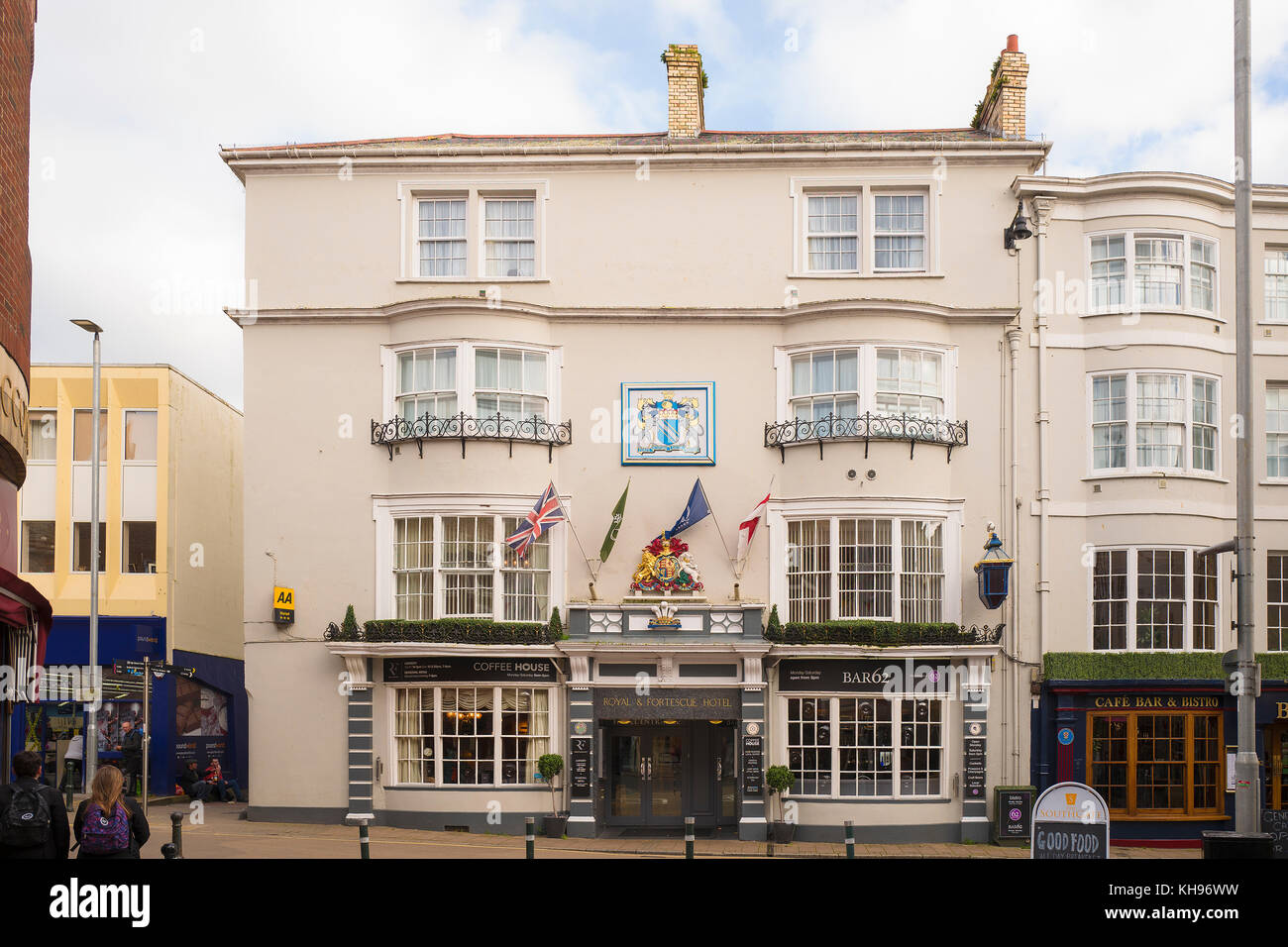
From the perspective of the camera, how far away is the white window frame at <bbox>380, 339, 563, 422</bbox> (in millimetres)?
23125

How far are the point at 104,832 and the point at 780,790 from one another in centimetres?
1495

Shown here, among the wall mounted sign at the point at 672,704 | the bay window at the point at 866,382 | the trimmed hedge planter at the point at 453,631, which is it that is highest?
the bay window at the point at 866,382

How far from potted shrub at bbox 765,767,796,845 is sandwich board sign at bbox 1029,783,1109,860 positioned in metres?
9.16

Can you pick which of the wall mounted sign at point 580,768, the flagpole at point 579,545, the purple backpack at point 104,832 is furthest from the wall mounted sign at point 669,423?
the purple backpack at point 104,832

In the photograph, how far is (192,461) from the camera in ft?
103

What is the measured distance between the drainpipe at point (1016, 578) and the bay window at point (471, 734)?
896cm

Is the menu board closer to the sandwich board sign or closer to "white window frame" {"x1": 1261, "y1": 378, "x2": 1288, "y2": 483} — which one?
the sandwich board sign

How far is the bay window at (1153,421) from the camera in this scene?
23328 mm

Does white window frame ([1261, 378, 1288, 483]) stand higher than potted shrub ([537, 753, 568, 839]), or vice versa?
white window frame ([1261, 378, 1288, 483])

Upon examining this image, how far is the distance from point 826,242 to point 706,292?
2.64 metres

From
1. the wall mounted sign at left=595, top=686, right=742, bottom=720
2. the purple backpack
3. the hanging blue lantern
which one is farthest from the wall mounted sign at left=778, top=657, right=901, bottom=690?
the purple backpack

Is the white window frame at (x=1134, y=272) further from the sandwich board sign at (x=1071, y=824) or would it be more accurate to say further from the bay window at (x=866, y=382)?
the sandwich board sign at (x=1071, y=824)

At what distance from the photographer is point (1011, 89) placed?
969 inches
